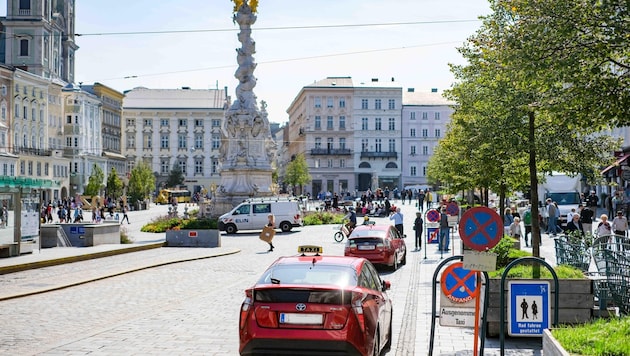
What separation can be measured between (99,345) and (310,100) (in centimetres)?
10574

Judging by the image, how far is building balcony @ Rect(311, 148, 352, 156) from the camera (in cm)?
11462

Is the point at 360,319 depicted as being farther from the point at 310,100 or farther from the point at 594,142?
the point at 310,100

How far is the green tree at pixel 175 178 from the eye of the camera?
124 m

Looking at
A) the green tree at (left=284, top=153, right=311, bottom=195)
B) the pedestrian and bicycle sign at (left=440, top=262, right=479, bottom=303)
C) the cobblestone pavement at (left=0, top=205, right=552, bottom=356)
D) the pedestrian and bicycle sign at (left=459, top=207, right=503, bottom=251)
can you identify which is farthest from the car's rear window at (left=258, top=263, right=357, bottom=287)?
the green tree at (left=284, top=153, right=311, bottom=195)

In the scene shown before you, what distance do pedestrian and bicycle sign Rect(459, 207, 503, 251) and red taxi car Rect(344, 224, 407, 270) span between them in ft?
43.7

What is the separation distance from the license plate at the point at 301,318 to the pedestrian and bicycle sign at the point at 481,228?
184cm

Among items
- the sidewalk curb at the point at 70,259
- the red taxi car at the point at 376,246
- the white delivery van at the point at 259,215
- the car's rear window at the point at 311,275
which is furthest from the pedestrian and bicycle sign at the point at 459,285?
the white delivery van at the point at 259,215

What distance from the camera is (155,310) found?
48.3 ft

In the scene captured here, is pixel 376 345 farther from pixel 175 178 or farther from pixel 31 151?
pixel 175 178

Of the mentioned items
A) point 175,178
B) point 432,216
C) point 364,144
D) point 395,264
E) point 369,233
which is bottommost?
point 395,264

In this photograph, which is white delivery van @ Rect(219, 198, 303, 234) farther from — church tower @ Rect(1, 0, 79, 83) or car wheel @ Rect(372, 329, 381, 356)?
church tower @ Rect(1, 0, 79, 83)

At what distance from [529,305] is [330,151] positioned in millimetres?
105564

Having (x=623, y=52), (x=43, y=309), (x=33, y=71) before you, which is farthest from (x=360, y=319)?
(x=33, y=71)

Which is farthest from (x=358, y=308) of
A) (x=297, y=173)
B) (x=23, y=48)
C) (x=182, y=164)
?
(x=182, y=164)
